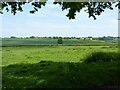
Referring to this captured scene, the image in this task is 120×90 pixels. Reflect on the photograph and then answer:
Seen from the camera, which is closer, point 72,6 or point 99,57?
point 72,6

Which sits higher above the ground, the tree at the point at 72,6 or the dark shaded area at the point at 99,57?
the tree at the point at 72,6

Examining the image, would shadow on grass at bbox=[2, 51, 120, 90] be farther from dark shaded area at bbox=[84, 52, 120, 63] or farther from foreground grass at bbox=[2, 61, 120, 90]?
dark shaded area at bbox=[84, 52, 120, 63]

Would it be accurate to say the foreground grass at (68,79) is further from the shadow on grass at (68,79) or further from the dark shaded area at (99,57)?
the dark shaded area at (99,57)

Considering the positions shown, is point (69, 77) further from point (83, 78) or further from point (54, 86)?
point (54, 86)

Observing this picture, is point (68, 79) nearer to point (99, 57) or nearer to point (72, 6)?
point (72, 6)

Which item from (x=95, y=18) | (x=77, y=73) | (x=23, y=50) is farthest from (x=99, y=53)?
(x=23, y=50)

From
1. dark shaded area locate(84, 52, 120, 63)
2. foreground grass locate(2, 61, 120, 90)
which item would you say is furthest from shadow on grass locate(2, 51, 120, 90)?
dark shaded area locate(84, 52, 120, 63)

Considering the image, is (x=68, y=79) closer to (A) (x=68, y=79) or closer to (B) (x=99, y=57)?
(A) (x=68, y=79)

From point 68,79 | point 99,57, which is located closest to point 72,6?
point 68,79

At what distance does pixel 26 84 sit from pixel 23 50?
33.2m

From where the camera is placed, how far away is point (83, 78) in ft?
50.9

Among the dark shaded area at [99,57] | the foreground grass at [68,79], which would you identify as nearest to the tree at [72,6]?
the foreground grass at [68,79]

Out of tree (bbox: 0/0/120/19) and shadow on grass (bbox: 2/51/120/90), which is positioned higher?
tree (bbox: 0/0/120/19)

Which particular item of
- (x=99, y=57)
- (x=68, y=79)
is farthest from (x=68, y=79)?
(x=99, y=57)
